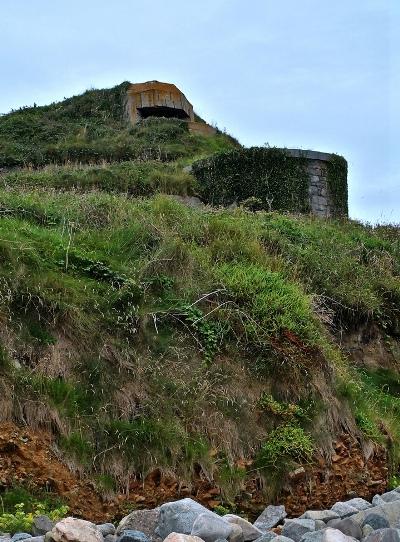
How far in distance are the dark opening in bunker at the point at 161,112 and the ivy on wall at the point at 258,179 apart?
28.7ft

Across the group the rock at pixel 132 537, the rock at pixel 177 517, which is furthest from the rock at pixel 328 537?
the rock at pixel 132 537

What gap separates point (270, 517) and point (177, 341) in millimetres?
1782

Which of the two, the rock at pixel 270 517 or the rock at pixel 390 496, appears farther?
the rock at pixel 390 496

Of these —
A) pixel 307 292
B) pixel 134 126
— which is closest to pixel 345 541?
pixel 307 292

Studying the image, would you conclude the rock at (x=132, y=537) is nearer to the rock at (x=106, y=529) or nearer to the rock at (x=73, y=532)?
the rock at (x=73, y=532)

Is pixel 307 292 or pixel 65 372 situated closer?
pixel 65 372

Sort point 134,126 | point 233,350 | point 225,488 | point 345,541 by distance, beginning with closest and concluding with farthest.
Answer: point 345,541 → point 225,488 → point 233,350 → point 134,126

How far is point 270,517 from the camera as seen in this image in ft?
17.1

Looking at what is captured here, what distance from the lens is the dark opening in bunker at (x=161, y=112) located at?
2355cm

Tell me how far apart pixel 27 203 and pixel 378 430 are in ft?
14.6

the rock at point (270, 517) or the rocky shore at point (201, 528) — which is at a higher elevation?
the rocky shore at point (201, 528)

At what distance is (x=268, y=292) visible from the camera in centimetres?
717

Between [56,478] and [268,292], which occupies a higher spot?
[268,292]

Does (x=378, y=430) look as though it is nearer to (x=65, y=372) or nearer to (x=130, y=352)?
(x=130, y=352)
